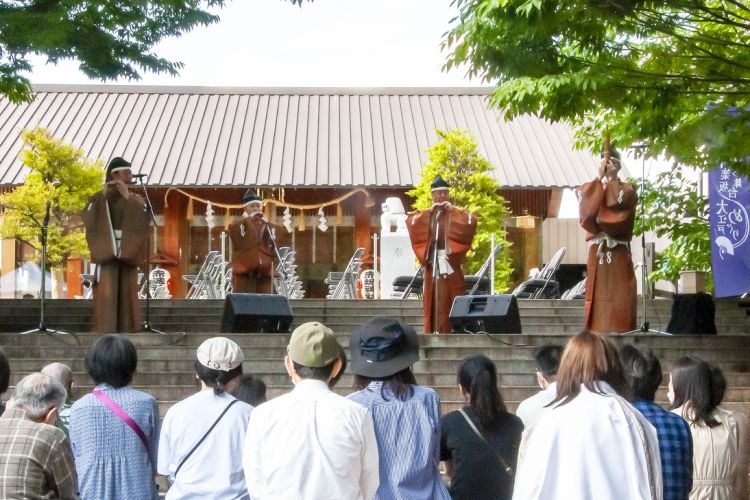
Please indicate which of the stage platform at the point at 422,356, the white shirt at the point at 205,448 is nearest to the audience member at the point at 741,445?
the white shirt at the point at 205,448

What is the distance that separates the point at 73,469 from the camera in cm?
402

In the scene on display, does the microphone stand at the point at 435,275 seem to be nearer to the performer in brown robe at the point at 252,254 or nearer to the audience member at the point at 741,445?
the performer in brown robe at the point at 252,254

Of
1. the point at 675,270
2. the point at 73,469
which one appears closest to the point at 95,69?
the point at 73,469

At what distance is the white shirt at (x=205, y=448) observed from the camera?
4.60 m

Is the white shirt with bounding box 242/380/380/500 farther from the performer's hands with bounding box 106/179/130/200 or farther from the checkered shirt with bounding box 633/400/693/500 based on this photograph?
the performer's hands with bounding box 106/179/130/200

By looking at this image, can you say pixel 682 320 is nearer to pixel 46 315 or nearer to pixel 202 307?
pixel 202 307

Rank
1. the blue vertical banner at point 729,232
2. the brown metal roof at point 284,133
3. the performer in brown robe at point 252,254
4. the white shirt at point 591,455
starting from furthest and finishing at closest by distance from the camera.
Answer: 1. the brown metal roof at point 284,133
2. the performer in brown robe at point 252,254
3. the blue vertical banner at point 729,232
4. the white shirt at point 591,455

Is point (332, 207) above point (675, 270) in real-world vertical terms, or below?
above

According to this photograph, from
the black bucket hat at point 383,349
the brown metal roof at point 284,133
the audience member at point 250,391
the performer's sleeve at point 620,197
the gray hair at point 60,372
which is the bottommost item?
the audience member at point 250,391

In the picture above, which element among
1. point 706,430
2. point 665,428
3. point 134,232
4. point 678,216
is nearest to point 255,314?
point 134,232

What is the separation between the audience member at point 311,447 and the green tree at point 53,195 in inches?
815

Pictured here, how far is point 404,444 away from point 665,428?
102 cm

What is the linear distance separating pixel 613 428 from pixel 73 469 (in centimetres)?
190

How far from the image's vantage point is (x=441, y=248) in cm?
1243
